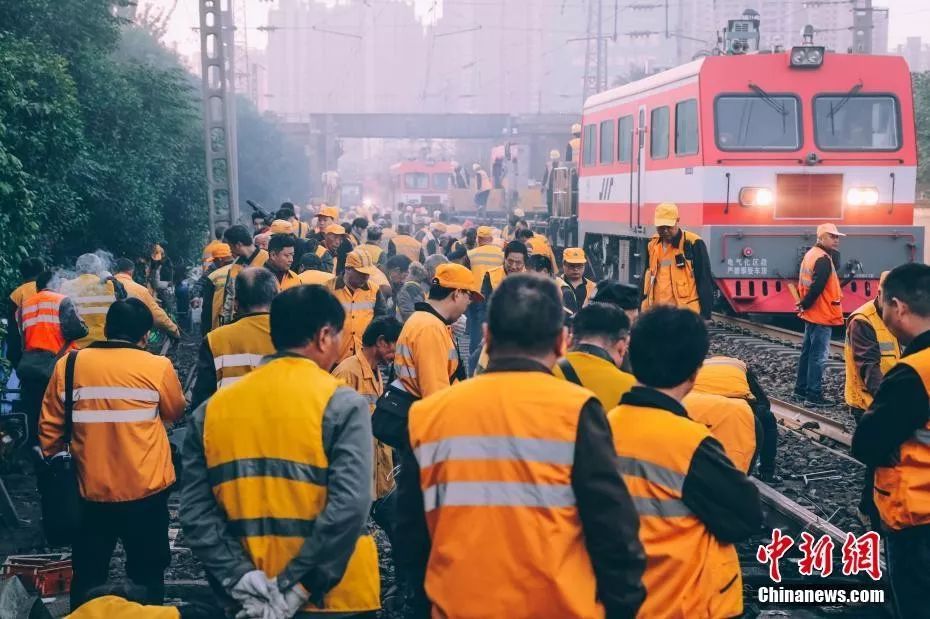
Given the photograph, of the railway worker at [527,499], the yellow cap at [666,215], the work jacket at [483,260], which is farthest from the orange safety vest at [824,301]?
the railway worker at [527,499]

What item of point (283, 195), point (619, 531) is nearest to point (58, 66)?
point (619, 531)

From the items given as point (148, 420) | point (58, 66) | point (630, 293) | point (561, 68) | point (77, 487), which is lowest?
point (77, 487)

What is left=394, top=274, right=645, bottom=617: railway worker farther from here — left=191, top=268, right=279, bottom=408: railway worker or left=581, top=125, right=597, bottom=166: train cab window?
left=581, top=125, right=597, bottom=166: train cab window

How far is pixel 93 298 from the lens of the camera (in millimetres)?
9711

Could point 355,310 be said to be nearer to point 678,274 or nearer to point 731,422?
point 678,274

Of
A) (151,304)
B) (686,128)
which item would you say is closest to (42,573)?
(151,304)

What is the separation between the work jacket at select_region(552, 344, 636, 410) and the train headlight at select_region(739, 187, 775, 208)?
11170mm

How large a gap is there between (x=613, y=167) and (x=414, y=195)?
160 ft

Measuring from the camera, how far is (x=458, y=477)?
3.33 m

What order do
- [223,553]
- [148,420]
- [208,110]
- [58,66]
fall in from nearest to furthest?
[223,553], [148,420], [58,66], [208,110]

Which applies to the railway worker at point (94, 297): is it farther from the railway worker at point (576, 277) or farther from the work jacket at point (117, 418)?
the work jacket at point (117, 418)

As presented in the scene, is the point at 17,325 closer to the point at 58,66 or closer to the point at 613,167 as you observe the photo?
the point at 58,66

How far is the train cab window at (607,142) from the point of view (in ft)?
63.6

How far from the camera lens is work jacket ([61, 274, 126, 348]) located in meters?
9.66
